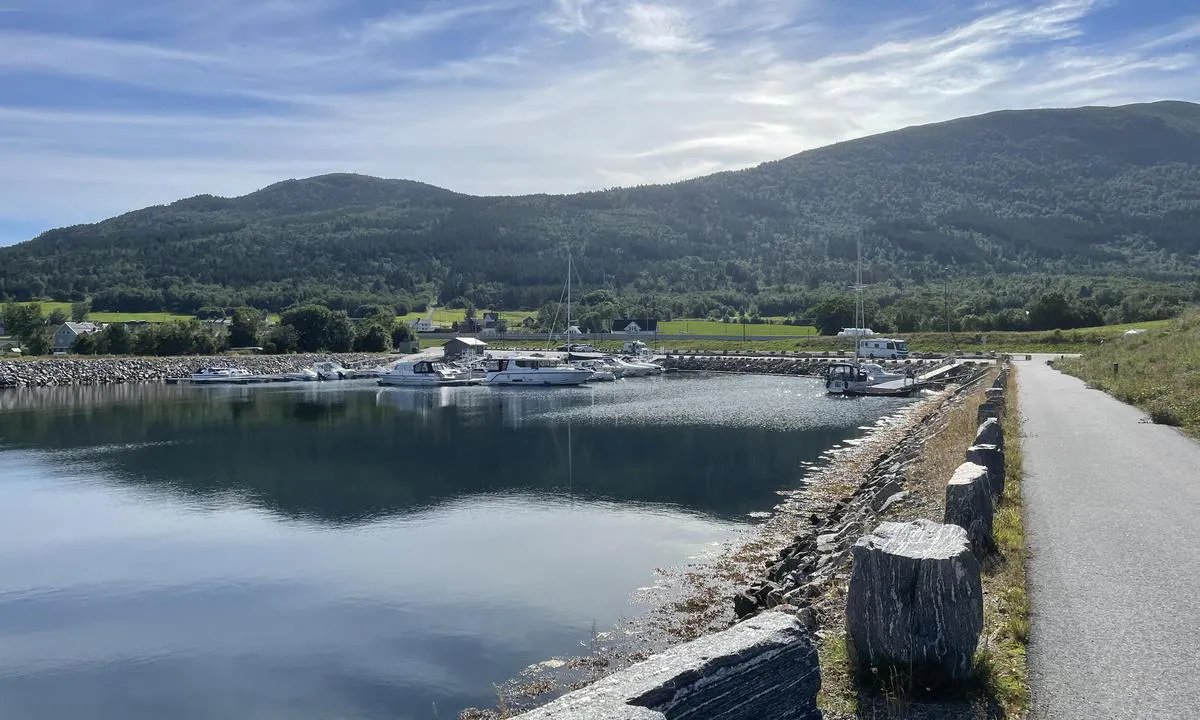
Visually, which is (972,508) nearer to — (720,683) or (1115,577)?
(1115,577)

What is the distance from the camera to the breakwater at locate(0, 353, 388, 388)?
236 feet

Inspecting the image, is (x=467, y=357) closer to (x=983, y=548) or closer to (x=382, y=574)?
(x=382, y=574)

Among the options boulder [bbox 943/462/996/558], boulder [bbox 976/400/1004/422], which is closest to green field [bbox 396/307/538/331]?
boulder [bbox 976/400/1004/422]

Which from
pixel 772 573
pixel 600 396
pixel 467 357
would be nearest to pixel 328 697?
pixel 772 573

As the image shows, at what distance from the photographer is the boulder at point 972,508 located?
9945 millimetres

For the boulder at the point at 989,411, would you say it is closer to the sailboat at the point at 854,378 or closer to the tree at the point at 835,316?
the sailboat at the point at 854,378

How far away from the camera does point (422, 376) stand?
7569 centimetres

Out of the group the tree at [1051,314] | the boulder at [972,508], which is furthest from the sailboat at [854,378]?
the boulder at [972,508]

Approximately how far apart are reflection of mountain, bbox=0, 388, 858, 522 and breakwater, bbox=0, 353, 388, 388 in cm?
2118

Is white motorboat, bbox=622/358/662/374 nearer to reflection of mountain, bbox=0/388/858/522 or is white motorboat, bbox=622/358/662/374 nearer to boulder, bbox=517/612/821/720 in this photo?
reflection of mountain, bbox=0/388/858/522

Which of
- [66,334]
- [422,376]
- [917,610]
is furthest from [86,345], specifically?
[917,610]

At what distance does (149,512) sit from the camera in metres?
26.1

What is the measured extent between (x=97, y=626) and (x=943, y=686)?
50.5 feet

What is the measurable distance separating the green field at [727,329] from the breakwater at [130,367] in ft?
152
